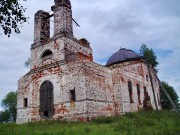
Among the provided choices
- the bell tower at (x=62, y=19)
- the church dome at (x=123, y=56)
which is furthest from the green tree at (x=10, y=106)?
the bell tower at (x=62, y=19)

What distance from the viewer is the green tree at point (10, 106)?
4891 centimetres

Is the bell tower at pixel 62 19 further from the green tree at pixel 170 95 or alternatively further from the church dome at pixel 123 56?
the green tree at pixel 170 95

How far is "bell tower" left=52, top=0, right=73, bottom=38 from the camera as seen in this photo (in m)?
17.6

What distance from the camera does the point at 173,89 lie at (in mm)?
36219

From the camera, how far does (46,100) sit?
17016 mm

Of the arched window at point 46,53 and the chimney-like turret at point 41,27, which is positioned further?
the chimney-like turret at point 41,27

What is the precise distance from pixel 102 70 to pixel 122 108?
3.68 meters

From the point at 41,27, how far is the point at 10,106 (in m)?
35.2

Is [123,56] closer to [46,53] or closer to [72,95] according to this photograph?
[46,53]

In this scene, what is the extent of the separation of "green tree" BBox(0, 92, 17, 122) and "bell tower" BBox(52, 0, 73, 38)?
35664 millimetres

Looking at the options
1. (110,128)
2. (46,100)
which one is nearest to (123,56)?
(46,100)

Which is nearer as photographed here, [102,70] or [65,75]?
[65,75]

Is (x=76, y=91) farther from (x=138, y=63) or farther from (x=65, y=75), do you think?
(x=138, y=63)

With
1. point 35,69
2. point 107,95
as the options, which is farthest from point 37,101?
point 107,95
